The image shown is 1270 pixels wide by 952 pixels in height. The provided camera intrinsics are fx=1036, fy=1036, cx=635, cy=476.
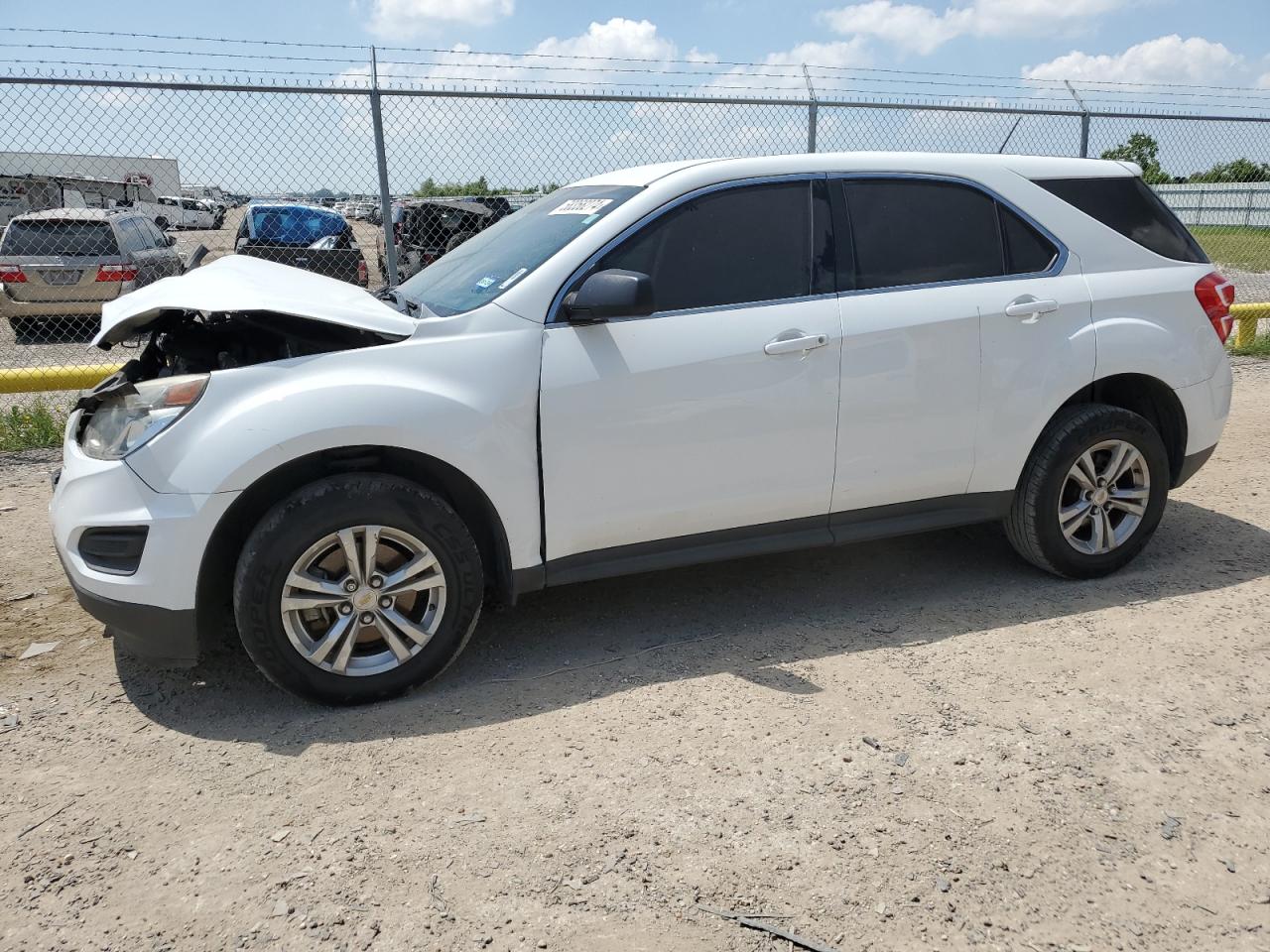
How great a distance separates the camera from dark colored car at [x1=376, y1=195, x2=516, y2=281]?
336 inches

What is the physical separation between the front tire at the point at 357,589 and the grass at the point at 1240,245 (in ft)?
64.9

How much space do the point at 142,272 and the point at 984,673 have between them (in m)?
11.0

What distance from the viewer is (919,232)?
416 cm

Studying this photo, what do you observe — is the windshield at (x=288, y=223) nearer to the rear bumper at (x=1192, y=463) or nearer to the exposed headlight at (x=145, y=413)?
the exposed headlight at (x=145, y=413)

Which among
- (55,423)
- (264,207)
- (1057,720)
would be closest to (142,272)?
(264,207)

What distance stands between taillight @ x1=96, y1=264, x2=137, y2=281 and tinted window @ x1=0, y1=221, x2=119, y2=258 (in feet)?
0.45

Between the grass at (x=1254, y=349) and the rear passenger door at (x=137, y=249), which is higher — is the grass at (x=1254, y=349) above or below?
below

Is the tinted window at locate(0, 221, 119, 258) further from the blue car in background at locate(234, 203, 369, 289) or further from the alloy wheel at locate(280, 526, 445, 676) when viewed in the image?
the alloy wheel at locate(280, 526, 445, 676)

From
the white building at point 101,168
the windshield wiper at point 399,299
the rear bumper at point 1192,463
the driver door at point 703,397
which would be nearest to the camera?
the driver door at point 703,397

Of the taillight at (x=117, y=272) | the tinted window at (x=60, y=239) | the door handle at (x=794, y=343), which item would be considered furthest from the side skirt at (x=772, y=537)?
the tinted window at (x=60, y=239)

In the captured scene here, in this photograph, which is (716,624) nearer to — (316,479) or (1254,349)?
(316,479)

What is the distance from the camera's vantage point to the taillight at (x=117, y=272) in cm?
1152

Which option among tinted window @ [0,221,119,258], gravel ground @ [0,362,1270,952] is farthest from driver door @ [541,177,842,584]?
tinted window @ [0,221,119,258]

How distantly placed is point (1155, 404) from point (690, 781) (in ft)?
9.69
